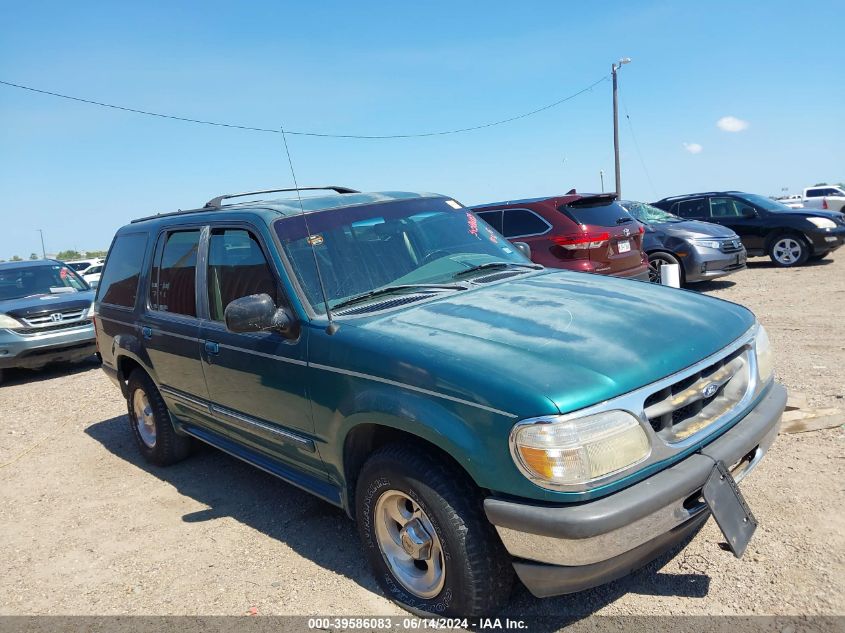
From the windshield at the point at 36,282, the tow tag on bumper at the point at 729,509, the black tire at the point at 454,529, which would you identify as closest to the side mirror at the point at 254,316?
the black tire at the point at 454,529

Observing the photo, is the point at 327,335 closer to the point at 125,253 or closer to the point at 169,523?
the point at 169,523

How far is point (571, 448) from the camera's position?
89.3 inches

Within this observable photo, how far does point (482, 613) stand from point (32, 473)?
4620mm

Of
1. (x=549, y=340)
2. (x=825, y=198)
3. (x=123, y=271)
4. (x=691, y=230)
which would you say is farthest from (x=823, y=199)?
(x=549, y=340)

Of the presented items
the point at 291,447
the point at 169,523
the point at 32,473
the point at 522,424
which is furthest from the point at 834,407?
the point at 32,473

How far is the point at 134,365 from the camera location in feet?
17.6

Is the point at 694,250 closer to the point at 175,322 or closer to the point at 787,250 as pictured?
the point at 787,250

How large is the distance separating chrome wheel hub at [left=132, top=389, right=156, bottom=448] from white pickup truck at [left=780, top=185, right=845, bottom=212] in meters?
23.2

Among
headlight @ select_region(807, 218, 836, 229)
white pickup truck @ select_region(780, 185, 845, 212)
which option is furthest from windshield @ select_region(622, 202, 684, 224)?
white pickup truck @ select_region(780, 185, 845, 212)

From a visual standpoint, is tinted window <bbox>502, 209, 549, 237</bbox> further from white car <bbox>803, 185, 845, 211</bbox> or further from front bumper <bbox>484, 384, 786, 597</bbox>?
white car <bbox>803, 185, 845, 211</bbox>

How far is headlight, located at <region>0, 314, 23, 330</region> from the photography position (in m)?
9.13

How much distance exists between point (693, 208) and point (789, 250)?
2.07 meters

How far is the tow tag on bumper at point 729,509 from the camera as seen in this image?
2.45m

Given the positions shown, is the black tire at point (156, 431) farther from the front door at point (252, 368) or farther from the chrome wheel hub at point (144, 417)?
the front door at point (252, 368)
